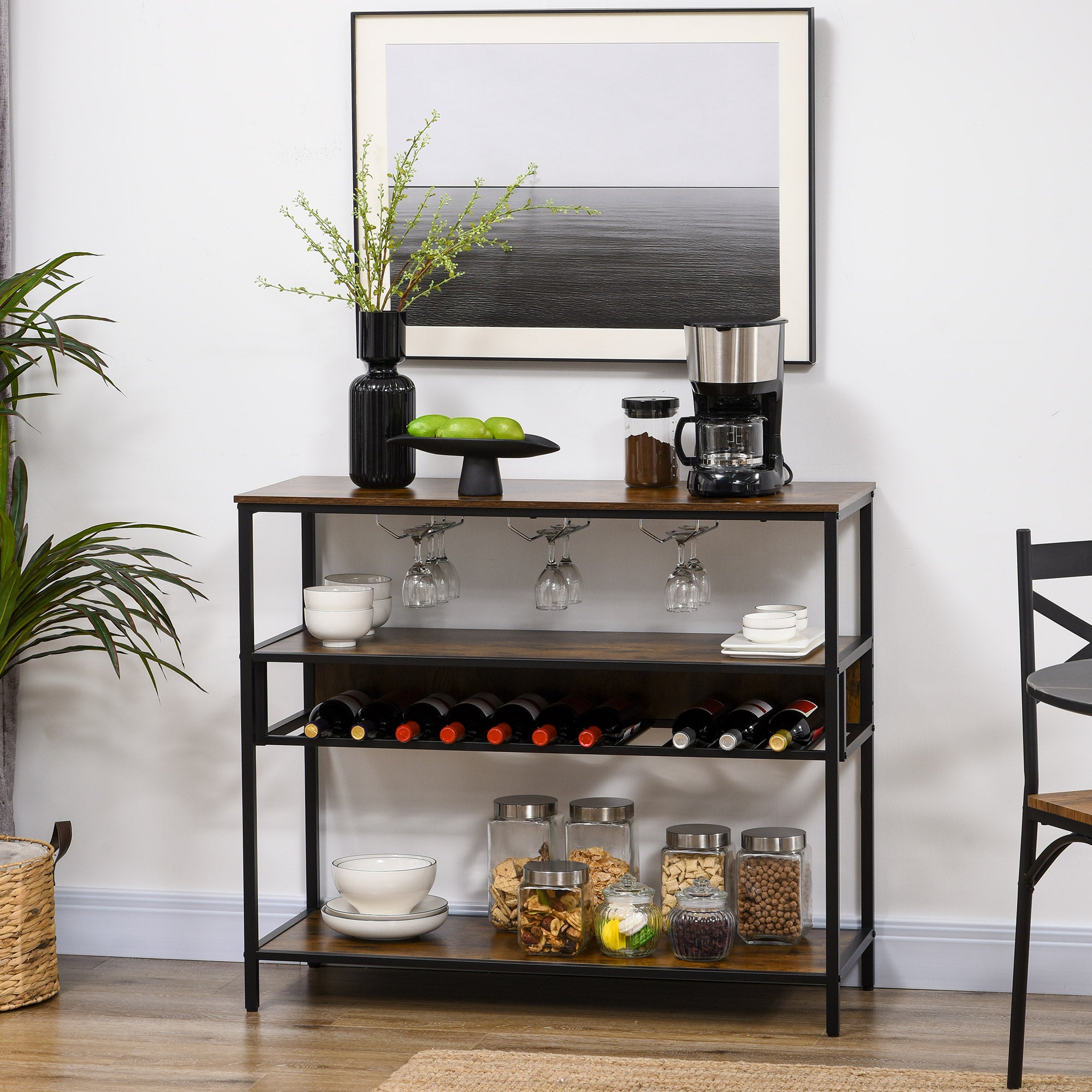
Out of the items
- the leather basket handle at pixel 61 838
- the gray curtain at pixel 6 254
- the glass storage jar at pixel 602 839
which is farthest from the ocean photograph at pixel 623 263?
the leather basket handle at pixel 61 838

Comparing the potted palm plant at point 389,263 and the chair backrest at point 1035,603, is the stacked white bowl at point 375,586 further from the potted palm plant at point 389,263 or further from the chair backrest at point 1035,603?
the chair backrest at point 1035,603

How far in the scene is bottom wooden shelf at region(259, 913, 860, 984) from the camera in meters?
2.85

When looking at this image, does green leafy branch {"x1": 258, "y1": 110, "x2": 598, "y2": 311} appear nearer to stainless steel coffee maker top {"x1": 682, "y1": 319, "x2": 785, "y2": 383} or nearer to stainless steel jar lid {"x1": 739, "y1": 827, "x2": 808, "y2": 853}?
stainless steel coffee maker top {"x1": 682, "y1": 319, "x2": 785, "y2": 383}

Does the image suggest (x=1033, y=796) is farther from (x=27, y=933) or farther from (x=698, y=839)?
(x=27, y=933)

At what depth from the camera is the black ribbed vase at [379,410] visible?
3.01 m

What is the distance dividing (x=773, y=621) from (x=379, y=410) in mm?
910

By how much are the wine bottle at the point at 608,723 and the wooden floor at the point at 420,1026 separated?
58cm

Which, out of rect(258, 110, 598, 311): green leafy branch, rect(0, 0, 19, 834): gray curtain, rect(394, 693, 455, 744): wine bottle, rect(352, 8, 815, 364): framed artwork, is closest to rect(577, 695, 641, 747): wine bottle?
rect(394, 693, 455, 744): wine bottle

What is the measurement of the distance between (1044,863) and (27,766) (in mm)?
2319

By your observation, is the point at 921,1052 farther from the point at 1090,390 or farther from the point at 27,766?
the point at 27,766

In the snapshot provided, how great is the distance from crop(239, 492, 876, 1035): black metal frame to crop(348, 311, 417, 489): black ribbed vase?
0.11 metres

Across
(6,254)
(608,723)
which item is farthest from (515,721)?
(6,254)

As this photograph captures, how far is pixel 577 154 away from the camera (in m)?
3.16

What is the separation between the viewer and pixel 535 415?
10.7ft
